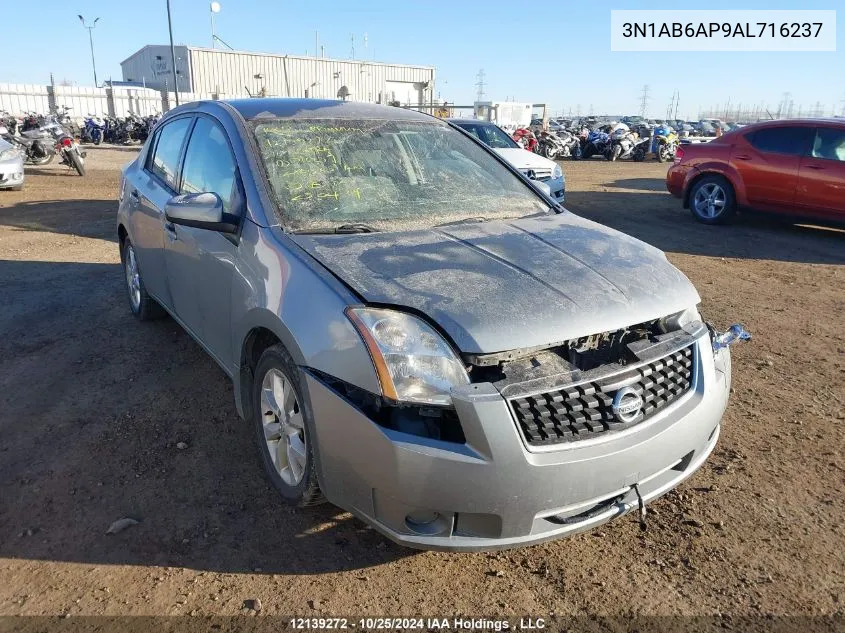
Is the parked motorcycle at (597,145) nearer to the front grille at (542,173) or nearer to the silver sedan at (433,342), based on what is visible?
the front grille at (542,173)

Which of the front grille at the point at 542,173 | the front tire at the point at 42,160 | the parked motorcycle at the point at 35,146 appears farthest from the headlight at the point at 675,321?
the front tire at the point at 42,160

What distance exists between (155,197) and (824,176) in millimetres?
8286

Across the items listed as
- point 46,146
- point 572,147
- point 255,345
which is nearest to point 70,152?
point 46,146

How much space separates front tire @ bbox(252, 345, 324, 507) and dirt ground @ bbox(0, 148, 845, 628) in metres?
0.17

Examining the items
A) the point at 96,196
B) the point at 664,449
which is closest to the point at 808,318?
the point at 664,449

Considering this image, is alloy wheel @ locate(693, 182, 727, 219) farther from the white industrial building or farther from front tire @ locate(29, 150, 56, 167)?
the white industrial building

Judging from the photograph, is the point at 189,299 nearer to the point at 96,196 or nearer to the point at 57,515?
the point at 57,515

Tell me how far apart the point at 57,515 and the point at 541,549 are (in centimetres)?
207

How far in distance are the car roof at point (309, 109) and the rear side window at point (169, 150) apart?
0.20 meters

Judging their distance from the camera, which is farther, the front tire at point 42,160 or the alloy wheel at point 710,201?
the front tire at point 42,160

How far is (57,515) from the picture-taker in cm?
278

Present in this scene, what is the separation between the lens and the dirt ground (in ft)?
7.63

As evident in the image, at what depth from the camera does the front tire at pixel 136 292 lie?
493 centimetres

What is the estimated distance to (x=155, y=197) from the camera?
420 centimetres
